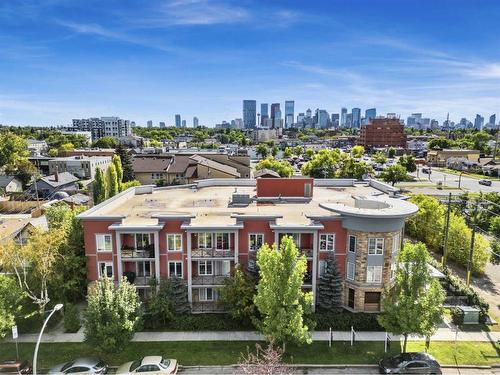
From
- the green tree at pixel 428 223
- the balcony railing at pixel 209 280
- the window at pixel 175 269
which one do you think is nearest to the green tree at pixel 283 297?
the balcony railing at pixel 209 280

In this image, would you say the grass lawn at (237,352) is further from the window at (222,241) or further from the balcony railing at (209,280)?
the window at (222,241)

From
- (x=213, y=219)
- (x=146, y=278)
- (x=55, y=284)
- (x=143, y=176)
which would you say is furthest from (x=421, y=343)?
(x=143, y=176)

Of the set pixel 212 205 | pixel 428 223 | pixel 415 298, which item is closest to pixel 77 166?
pixel 212 205

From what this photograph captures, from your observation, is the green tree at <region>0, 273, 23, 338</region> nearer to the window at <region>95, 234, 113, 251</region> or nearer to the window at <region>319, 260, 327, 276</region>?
the window at <region>95, 234, 113, 251</region>

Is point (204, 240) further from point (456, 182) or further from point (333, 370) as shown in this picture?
point (456, 182)

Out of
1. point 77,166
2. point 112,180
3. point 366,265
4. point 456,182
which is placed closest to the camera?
point 366,265

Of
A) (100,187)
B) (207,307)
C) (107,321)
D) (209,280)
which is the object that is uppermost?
(100,187)

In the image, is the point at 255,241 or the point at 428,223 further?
the point at 428,223
